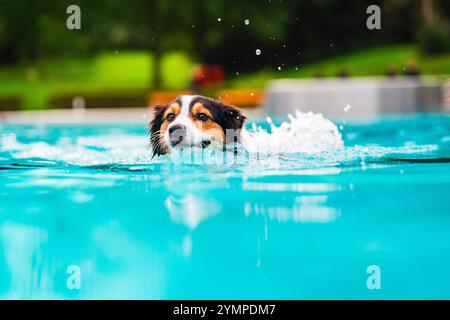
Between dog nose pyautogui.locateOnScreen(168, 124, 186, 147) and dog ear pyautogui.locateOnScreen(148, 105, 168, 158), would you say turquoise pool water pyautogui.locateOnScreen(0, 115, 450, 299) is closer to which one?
dog ear pyautogui.locateOnScreen(148, 105, 168, 158)

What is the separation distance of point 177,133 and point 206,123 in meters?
0.34

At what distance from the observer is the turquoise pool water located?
13.3ft

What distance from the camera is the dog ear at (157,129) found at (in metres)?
6.85

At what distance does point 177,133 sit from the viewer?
20.8 feet

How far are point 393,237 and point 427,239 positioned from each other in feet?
0.68

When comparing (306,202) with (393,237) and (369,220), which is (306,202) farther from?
(393,237)

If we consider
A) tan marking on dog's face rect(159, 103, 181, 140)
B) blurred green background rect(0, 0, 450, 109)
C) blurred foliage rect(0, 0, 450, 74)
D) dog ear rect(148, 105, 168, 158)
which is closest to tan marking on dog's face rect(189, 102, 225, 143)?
tan marking on dog's face rect(159, 103, 181, 140)

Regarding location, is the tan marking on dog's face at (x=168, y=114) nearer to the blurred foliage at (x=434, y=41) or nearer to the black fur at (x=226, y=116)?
the black fur at (x=226, y=116)

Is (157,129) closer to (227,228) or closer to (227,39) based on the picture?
(227,228)

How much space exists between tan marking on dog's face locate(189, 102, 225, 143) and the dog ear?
0.42 meters

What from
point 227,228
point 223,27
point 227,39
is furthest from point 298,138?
point 227,39
